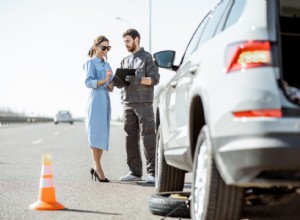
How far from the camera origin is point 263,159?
3.21 m

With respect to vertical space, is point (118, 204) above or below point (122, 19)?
below

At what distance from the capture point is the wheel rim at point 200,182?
3984 mm

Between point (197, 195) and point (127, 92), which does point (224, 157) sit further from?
point (127, 92)

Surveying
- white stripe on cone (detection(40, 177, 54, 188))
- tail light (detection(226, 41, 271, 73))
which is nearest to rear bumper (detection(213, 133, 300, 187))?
tail light (detection(226, 41, 271, 73))

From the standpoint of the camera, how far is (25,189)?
24.7 ft

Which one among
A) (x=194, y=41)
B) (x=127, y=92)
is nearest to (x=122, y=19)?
(x=127, y=92)

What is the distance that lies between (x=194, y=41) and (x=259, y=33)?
2227 mm

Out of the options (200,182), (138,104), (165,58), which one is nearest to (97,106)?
(138,104)

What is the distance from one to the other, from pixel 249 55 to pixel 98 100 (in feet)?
17.1

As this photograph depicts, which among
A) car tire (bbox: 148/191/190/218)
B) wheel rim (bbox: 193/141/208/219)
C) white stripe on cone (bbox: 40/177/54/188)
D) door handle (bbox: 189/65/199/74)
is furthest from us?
white stripe on cone (bbox: 40/177/54/188)

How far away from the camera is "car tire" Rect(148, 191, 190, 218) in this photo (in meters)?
4.87

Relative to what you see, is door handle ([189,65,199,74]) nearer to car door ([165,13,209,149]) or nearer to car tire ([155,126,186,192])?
car door ([165,13,209,149])

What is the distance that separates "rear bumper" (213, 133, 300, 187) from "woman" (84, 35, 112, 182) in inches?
196

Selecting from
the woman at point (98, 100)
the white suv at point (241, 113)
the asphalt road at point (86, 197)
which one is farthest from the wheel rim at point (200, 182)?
the woman at point (98, 100)
